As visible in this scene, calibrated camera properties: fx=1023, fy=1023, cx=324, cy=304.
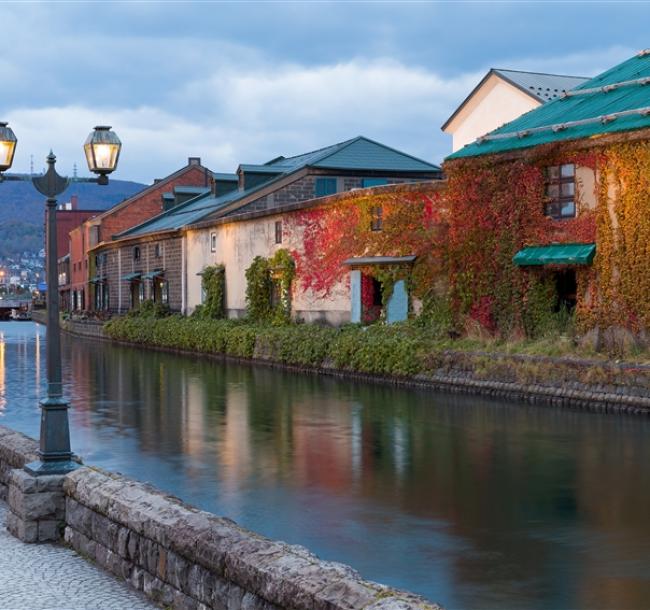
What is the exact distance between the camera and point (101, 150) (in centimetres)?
1112

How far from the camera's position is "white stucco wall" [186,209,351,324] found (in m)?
35.2

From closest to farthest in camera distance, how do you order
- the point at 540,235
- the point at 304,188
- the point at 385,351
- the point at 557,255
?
the point at 557,255
the point at 540,235
the point at 385,351
the point at 304,188

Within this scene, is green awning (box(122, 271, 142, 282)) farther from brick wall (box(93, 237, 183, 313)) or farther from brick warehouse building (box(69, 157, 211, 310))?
brick warehouse building (box(69, 157, 211, 310))

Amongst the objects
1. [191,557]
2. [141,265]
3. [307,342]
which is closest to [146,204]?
[141,265]

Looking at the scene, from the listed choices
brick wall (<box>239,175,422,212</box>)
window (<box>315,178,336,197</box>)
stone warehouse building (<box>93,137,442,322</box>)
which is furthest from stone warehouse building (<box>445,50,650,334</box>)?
→ brick wall (<box>239,175,422,212</box>)

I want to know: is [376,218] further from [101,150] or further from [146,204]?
[146,204]

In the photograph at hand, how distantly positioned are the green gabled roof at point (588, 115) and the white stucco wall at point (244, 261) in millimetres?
8093

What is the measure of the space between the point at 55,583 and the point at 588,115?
2127 cm

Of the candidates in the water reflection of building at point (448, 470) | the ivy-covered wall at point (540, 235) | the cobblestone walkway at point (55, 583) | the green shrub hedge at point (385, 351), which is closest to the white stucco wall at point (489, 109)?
the green shrub hedge at point (385, 351)

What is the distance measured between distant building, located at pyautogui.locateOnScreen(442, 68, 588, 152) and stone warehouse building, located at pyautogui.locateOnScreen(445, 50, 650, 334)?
1397 centimetres

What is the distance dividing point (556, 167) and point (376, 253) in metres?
7.97

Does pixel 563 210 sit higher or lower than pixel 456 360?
higher

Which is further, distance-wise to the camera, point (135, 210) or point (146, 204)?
point (135, 210)

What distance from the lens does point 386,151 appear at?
50.9m
